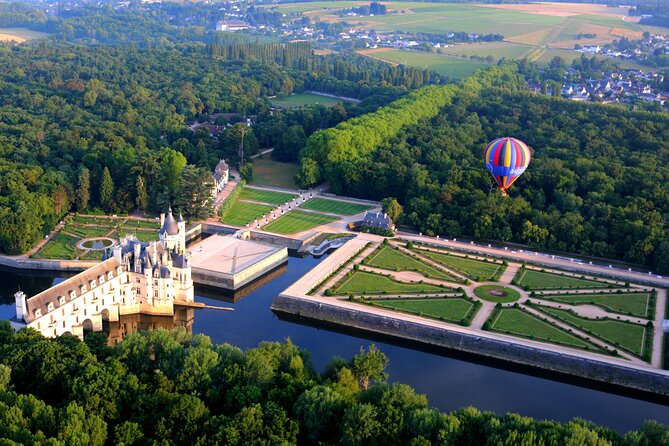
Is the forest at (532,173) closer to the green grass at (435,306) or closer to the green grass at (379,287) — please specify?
the green grass at (379,287)

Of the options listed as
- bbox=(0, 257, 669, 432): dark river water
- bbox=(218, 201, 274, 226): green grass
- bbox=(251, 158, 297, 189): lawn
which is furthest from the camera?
bbox=(251, 158, 297, 189): lawn

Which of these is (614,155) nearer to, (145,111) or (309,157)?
(309,157)

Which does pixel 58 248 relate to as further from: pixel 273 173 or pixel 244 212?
pixel 273 173

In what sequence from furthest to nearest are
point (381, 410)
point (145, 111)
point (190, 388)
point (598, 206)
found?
1. point (145, 111)
2. point (598, 206)
3. point (190, 388)
4. point (381, 410)

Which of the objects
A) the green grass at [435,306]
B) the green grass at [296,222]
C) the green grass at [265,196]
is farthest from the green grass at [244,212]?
the green grass at [435,306]

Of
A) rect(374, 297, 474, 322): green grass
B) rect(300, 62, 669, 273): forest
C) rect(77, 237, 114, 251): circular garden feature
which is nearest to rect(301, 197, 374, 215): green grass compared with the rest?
rect(300, 62, 669, 273): forest

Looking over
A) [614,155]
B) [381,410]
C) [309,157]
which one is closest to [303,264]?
[309,157]

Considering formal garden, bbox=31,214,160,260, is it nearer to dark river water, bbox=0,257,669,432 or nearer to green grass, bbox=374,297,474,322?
dark river water, bbox=0,257,669,432
